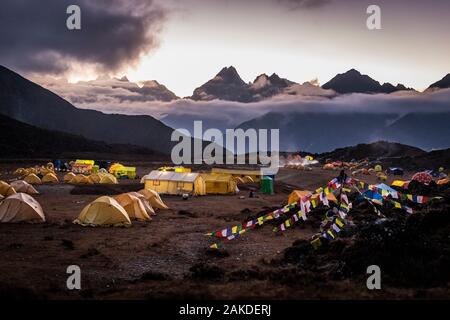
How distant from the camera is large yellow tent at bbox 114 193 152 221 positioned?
2167cm

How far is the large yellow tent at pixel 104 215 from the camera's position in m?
19.5

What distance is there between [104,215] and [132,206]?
2.48 m

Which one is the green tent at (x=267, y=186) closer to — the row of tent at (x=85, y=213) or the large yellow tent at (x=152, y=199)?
the large yellow tent at (x=152, y=199)

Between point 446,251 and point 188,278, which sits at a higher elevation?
point 446,251

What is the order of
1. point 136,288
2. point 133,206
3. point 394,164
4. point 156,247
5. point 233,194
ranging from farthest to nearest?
point 394,164 < point 233,194 < point 133,206 < point 156,247 < point 136,288

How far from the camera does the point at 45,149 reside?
13475 cm

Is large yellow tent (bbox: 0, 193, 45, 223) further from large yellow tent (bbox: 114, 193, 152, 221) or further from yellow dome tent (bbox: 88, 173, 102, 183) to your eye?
yellow dome tent (bbox: 88, 173, 102, 183)

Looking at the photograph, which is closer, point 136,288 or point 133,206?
point 136,288

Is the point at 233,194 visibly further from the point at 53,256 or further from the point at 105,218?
the point at 53,256

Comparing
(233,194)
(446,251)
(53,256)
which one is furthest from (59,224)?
(233,194)

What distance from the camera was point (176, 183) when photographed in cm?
3912

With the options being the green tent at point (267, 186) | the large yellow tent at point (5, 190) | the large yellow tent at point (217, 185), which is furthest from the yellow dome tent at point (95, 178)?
the green tent at point (267, 186)
